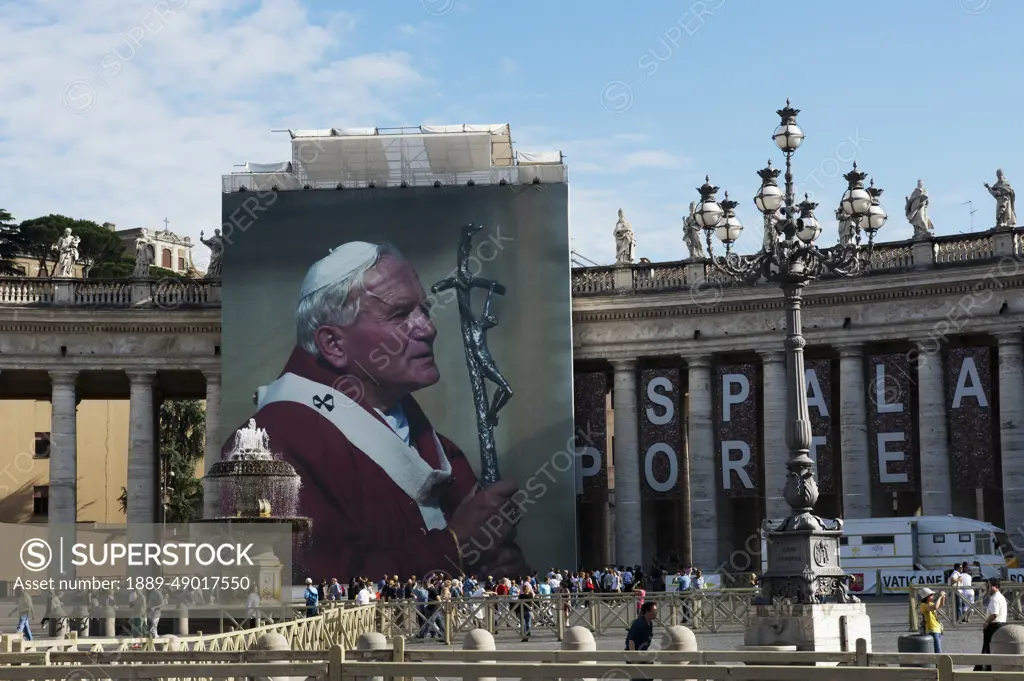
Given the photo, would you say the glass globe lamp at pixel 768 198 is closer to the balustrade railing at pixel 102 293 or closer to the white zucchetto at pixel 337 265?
the white zucchetto at pixel 337 265

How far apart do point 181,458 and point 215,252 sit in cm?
2830

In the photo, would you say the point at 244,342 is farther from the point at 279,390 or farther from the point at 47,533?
the point at 47,533

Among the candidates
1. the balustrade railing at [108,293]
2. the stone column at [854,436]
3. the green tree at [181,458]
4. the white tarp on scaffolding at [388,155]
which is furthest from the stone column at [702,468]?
the green tree at [181,458]

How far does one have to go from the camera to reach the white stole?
192 ft

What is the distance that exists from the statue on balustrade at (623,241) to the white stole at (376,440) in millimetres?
11105

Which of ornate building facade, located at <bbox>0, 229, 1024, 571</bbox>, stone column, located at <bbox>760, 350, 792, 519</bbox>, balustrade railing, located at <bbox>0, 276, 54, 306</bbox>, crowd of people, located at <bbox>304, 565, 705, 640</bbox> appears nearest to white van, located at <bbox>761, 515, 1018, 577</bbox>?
ornate building facade, located at <bbox>0, 229, 1024, 571</bbox>

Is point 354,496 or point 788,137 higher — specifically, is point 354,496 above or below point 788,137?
below

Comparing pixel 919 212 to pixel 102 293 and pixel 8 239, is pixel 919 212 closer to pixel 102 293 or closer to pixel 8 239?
pixel 102 293

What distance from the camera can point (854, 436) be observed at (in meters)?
56.5

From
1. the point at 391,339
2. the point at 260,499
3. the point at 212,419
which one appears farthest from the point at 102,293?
the point at 260,499

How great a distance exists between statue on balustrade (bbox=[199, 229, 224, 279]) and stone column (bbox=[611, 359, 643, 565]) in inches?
686

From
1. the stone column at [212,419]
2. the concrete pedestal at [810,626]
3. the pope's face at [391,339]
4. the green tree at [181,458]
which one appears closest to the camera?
the concrete pedestal at [810,626]

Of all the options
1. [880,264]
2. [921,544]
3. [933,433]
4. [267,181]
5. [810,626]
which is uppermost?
[267,181]

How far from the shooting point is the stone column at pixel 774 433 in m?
57.0
